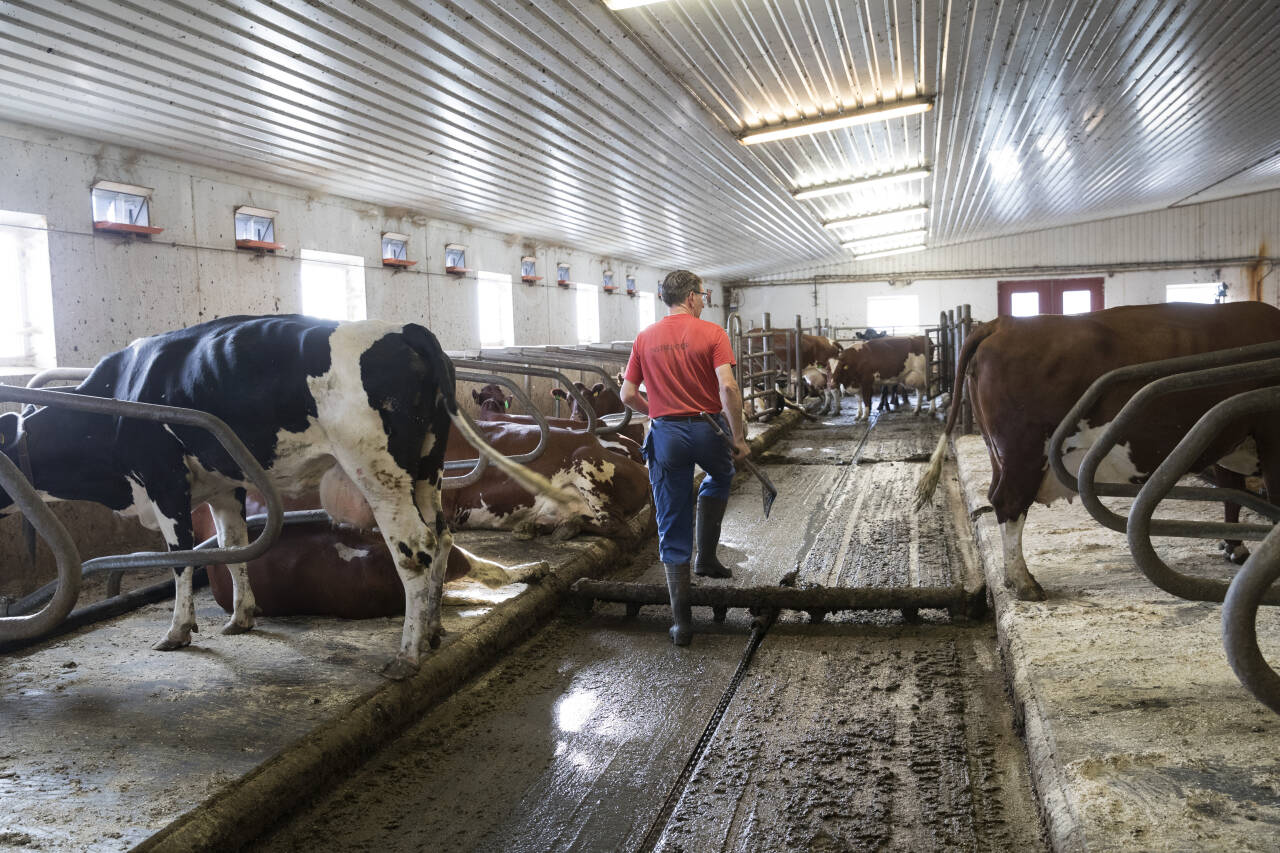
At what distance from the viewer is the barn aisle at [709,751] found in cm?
284

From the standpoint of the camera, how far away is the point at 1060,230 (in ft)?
94.0

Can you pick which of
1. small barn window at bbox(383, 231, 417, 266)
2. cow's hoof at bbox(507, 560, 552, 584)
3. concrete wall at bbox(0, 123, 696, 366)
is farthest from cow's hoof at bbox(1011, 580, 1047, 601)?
small barn window at bbox(383, 231, 417, 266)

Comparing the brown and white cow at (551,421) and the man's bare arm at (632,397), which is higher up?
the man's bare arm at (632,397)

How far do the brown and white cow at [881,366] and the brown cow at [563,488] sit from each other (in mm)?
11573

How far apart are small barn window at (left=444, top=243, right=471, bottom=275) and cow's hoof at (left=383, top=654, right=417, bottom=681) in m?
9.92

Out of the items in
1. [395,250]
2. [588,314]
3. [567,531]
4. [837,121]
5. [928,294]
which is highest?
[837,121]

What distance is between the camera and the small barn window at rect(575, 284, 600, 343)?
61.8 feet

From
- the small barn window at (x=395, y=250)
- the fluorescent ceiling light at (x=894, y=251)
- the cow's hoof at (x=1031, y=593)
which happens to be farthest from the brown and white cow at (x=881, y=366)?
the cow's hoof at (x=1031, y=593)

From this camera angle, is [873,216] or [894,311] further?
[894,311]

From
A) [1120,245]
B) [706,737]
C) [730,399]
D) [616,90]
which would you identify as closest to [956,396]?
[730,399]

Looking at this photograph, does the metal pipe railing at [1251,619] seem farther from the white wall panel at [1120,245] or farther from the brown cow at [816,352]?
the white wall panel at [1120,245]

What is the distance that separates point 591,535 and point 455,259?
26.2ft

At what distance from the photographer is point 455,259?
44.2 ft

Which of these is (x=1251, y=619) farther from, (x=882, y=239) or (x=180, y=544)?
(x=882, y=239)
